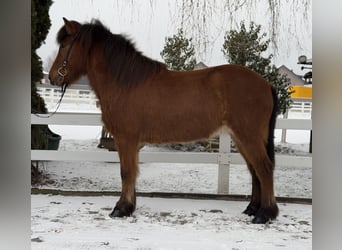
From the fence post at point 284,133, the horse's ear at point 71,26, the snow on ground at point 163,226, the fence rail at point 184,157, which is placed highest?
the horse's ear at point 71,26

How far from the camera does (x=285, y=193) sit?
2.64m

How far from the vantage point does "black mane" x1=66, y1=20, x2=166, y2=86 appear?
7.34 ft

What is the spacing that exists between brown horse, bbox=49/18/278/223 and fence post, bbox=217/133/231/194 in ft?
1.30

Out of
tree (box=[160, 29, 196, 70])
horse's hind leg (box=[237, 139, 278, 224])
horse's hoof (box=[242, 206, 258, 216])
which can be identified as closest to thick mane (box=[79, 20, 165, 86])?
tree (box=[160, 29, 196, 70])

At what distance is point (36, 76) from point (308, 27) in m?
2.04

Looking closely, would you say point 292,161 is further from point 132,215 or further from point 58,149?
point 58,149

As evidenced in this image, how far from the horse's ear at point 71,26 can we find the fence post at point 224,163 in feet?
4.78

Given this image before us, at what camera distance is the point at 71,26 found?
7.13 ft

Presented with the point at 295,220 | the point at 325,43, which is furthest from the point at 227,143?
the point at 325,43

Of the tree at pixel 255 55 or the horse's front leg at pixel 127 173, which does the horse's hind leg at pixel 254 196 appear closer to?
the tree at pixel 255 55

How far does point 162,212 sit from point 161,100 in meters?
0.88

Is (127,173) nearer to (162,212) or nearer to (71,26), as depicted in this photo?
(162,212)

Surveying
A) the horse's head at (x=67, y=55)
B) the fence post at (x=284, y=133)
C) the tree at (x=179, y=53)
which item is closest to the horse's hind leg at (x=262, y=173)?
the fence post at (x=284, y=133)

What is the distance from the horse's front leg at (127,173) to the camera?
2.26 m
